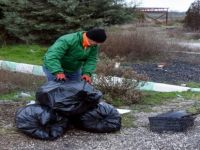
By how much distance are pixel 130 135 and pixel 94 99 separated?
643mm

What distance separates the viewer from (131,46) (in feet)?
49.7

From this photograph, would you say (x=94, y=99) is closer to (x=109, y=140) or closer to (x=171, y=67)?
(x=109, y=140)

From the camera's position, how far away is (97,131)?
Result: 22.4ft

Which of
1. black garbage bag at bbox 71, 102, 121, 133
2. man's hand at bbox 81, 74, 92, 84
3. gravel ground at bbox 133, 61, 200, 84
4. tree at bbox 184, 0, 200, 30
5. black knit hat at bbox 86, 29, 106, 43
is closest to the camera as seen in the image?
black knit hat at bbox 86, 29, 106, 43

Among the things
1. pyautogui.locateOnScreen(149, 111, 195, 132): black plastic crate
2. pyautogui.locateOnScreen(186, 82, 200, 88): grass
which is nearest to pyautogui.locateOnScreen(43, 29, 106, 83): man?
pyautogui.locateOnScreen(149, 111, 195, 132): black plastic crate

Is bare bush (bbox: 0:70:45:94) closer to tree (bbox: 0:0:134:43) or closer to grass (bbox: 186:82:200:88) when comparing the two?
grass (bbox: 186:82:200:88)

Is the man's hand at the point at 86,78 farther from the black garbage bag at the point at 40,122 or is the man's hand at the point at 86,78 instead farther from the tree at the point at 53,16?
the tree at the point at 53,16

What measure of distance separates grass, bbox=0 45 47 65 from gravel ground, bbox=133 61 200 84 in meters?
2.91

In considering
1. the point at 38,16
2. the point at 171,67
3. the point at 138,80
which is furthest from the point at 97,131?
the point at 38,16

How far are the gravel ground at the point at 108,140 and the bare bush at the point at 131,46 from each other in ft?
25.5

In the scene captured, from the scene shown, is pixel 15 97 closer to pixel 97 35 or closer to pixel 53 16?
pixel 97 35

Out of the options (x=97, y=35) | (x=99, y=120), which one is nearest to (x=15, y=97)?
(x=99, y=120)

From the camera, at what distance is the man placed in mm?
6629

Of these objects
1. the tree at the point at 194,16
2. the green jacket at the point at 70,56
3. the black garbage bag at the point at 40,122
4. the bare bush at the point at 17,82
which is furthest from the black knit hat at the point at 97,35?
the tree at the point at 194,16
